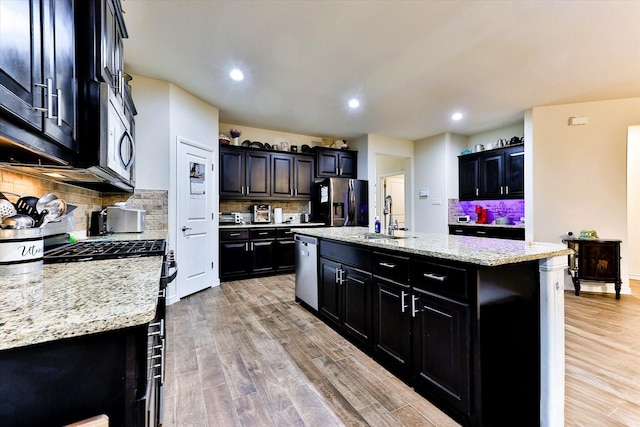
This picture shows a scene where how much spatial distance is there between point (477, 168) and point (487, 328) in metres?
4.65

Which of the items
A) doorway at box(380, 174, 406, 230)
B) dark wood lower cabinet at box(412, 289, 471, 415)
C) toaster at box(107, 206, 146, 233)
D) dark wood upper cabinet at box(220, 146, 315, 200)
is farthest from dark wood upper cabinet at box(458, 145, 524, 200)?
toaster at box(107, 206, 146, 233)

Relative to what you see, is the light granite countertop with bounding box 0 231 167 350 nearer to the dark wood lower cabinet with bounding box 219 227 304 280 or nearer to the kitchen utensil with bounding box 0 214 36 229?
the kitchen utensil with bounding box 0 214 36 229

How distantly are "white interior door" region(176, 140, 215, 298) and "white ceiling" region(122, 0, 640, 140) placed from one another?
88 cm

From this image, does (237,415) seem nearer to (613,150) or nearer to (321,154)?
(321,154)

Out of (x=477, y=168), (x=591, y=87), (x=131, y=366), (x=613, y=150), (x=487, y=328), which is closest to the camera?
(x=131, y=366)

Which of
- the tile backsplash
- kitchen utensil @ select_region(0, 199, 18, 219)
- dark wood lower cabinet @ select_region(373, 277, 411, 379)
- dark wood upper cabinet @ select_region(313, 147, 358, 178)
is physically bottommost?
dark wood lower cabinet @ select_region(373, 277, 411, 379)

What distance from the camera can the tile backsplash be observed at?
148 centimetres

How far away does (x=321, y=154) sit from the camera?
5.54 meters

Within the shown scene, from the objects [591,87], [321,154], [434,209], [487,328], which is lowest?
[487,328]

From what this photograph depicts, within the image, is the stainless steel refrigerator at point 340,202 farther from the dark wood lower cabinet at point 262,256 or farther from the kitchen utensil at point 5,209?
the kitchen utensil at point 5,209

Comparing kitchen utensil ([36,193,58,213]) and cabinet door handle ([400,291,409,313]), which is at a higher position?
kitchen utensil ([36,193,58,213])

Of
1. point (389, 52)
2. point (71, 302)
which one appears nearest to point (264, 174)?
point (389, 52)

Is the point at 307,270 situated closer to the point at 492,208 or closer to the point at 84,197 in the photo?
the point at 84,197

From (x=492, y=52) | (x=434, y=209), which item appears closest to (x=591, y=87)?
(x=492, y=52)
